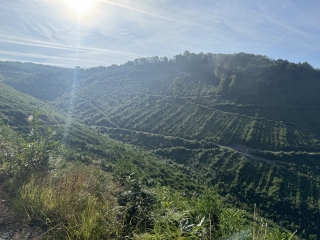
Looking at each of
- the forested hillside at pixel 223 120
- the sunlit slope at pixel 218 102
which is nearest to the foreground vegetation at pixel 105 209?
the forested hillside at pixel 223 120

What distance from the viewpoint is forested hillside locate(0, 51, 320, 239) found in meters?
36.0

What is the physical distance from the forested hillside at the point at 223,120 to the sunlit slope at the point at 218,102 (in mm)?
223

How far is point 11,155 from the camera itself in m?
4.94

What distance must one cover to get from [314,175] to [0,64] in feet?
492

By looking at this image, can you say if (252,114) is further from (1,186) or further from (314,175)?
(1,186)

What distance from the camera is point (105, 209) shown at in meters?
3.46

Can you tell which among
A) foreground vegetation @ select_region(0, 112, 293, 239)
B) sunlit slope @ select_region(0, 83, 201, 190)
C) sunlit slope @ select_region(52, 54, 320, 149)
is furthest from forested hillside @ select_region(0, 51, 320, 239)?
foreground vegetation @ select_region(0, 112, 293, 239)

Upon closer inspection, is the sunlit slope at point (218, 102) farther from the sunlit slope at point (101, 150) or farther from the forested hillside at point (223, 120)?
the sunlit slope at point (101, 150)

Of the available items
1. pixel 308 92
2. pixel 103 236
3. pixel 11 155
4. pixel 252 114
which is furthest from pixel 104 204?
pixel 308 92

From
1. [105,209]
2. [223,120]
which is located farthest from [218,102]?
[105,209]

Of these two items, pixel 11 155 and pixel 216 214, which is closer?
pixel 216 214

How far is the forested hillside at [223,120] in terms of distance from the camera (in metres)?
36.0

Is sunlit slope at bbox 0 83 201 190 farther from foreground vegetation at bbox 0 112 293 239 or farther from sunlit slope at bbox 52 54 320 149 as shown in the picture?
foreground vegetation at bbox 0 112 293 239

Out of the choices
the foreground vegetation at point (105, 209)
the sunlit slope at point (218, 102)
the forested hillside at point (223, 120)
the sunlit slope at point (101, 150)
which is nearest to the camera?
the foreground vegetation at point (105, 209)
